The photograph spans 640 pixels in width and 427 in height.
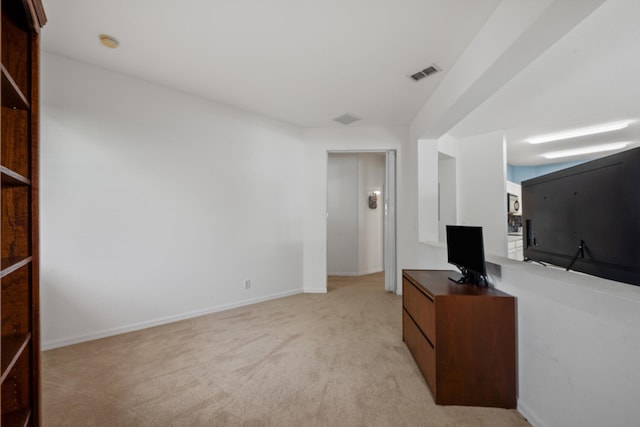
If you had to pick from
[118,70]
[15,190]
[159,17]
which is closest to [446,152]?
[159,17]

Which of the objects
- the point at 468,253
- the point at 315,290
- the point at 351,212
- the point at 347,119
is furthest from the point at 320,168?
the point at 468,253

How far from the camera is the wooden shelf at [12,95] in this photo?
0.99 metres

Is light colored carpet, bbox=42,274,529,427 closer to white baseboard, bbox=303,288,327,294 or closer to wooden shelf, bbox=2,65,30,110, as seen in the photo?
white baseboard, bbox=303,288,327,294

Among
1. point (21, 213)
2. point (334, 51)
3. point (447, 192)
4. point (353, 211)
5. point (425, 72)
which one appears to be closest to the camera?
point (21, 213)

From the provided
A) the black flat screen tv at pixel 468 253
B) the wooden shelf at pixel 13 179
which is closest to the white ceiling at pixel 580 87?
the black flat screen tv at pixel 468 253

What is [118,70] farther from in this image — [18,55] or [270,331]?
[270,331]

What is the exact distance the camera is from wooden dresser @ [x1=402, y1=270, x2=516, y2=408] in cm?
167

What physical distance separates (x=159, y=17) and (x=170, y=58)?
536mm

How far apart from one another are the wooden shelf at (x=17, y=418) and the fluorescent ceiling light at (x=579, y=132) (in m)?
6.30

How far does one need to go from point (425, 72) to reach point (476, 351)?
2442 mm

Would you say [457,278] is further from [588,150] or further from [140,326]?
[588,150]

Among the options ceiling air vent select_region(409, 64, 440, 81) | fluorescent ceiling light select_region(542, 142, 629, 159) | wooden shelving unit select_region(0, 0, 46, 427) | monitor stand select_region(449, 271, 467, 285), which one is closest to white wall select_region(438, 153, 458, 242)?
ceiling air vent select_region(409, 64, 440, 81)

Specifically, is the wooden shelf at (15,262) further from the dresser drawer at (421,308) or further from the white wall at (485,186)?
the white wall at (485,186)

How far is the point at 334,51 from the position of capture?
7.75ft
